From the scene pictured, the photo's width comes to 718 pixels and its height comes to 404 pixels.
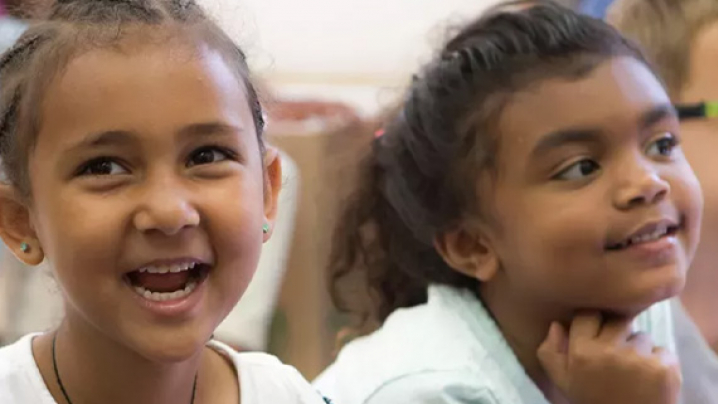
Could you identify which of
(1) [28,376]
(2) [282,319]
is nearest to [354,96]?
(2) [282,319]

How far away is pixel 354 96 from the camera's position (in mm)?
2238

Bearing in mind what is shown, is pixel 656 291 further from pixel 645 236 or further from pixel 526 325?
pixel 526 325

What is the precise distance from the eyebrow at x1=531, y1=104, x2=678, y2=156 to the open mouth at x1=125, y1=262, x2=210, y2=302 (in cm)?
47

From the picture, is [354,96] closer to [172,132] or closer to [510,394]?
[510,394]

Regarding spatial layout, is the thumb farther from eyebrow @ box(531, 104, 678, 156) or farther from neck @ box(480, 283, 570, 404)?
eyebrow @ box(531, 104, 678, 156)

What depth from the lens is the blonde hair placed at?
1353mm

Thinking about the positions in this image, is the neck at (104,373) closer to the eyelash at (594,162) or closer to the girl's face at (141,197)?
the girl's face at (141,197)

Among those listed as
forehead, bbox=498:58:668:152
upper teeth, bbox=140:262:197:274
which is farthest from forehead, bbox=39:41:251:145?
forehead, bbox=498:58:668:152

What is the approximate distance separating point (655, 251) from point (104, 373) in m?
0.61

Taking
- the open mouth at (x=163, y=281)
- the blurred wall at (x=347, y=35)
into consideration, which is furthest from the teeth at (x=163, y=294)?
the blurred wall at (x=347, y=35)

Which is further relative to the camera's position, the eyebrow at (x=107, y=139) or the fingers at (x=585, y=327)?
the fingers at (x=585, y=327)

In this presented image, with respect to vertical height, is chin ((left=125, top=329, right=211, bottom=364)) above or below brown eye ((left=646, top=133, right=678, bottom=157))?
below

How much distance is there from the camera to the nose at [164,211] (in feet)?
2.31

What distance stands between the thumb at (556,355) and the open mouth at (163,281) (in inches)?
20.2
